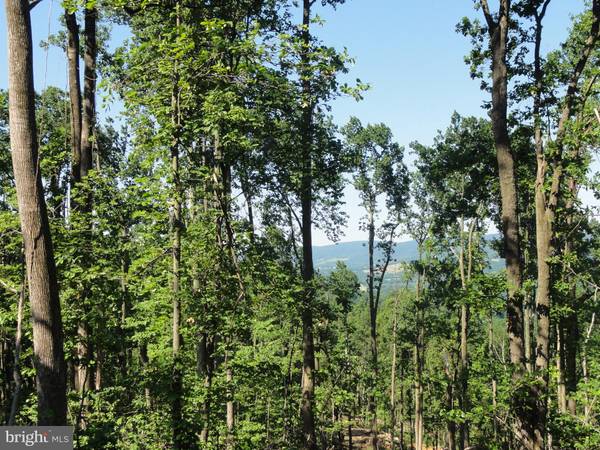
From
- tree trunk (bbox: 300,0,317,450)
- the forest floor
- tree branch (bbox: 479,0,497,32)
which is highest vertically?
tree branch (bbox: 479,0,497,32)

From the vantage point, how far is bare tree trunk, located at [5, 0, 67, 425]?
15.0 ft

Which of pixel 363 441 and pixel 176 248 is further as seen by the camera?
pixel 363 441

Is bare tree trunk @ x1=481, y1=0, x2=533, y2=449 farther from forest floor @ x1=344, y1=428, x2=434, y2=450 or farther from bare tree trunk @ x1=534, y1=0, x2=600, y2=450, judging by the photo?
forest floor @ x1=344, y1=428, x2=434, y2=450

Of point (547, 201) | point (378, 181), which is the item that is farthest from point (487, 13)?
point (378, 181)

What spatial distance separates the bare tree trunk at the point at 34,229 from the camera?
4574 mm

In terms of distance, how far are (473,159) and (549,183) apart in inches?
109

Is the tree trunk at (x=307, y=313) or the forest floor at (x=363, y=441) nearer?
the tree trunk at (x=307, y=313)

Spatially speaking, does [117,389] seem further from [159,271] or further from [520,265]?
[520,265]

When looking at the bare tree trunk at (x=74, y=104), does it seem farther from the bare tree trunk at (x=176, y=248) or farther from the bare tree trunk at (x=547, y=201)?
the bare tree trunk at (x=547, y=201)

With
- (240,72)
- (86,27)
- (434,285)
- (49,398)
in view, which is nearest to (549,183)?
(240,72)

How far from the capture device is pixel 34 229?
4.68 meters

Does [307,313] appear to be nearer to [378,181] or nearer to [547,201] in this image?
[547,201]

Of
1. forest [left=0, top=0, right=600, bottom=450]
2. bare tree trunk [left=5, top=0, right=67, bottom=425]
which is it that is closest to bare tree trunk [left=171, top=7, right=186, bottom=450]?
forest [left=0, top=0, right=600, bottom=450]

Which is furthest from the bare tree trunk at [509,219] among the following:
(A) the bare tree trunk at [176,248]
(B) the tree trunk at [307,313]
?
(A) the bare tree trunk at [176,248]
